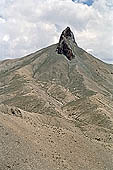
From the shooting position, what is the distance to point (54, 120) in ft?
235

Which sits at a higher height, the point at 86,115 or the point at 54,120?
the point at 54,120

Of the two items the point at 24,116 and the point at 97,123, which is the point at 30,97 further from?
the point at 24,116

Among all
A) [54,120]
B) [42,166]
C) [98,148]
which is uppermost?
[42,166]

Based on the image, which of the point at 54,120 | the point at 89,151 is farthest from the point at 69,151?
the point at 54,120

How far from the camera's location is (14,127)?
45625 mm

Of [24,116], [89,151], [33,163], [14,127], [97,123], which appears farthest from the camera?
[97,123]

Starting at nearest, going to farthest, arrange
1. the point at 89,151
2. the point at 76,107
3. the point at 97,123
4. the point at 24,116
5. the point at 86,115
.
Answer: the point at 89,151 → the point at 24,116 → the point at 97,123 → the point at 86,115 → the point at 76,107

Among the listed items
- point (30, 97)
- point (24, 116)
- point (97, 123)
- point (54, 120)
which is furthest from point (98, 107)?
point (24, 116)

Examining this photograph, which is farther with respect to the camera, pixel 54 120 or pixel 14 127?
pixel 54 120

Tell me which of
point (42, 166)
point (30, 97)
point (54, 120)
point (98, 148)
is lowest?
point (30, 97)

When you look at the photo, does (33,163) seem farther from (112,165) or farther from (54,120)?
(54,120)

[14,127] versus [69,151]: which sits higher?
[14,127]

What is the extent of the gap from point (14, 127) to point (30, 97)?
8338 cm

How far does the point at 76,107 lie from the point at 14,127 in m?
79.8
